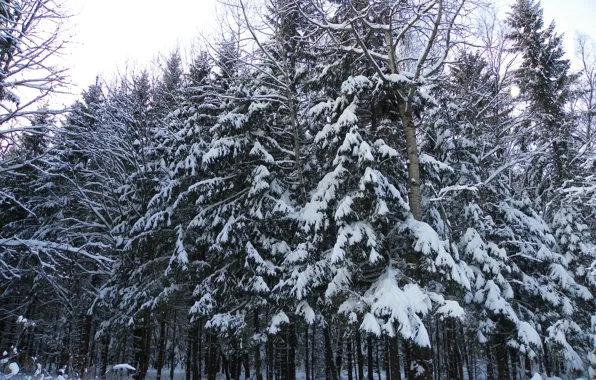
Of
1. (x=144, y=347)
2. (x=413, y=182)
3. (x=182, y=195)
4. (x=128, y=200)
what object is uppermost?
(x=128, y=200)

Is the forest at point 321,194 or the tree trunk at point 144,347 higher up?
the forest at point 321,194

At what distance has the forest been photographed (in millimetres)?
9617

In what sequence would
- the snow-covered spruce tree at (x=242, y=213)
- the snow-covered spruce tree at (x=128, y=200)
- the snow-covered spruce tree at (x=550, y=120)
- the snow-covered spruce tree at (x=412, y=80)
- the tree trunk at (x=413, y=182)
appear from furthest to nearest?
the snow-covered spruce tree at (x=550, y=120) < the snow-covered spruce tree at (x=128, y=200) < the snow-covered spruce tree at (x=242, y=213) < the tree trunk at (x=413, y=182) < the snow-covered spruce tree at (x=412, y=80)

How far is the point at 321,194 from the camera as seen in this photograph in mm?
11023

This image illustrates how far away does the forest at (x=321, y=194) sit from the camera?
379 inches

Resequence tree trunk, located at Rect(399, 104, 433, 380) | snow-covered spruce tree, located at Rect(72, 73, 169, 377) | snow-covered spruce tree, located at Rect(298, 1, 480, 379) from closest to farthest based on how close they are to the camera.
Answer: snow-covered spruce tree, located at Rect(298, 1, 480, 379), tree trunk, located at Rect(399, 104, 433, 380), snow-covered spruce tree, located at Rect(72, 73, 169, 377)

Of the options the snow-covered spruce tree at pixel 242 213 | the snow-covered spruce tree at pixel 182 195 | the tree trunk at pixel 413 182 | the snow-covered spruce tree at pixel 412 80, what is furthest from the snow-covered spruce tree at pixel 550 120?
the snow-covered spruce tree at pixel 182 195

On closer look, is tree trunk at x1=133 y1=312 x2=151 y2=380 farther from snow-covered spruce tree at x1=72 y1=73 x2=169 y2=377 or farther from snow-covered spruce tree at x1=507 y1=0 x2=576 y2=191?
snow-covered spruce tree at x1=507 y1=0 x2=576 y2=191

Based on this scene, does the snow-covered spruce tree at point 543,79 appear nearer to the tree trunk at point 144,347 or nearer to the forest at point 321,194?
the forest at point 321,194

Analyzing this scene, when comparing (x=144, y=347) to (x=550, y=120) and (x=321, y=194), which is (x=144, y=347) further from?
(x=550, y=120)

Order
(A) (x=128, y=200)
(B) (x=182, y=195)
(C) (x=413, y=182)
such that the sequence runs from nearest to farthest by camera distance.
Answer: (C) (x=413, y=182), (B) (x=182, y=195), (A) (x=128, y=200)

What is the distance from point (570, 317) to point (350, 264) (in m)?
13.5

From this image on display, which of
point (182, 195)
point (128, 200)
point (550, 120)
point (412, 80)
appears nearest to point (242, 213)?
point (182, 195)

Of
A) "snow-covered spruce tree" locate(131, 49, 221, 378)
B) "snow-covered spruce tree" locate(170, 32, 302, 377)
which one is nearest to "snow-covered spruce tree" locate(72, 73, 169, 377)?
"snow-covered spruce tree" locate(131, 49, 221, 378)
